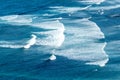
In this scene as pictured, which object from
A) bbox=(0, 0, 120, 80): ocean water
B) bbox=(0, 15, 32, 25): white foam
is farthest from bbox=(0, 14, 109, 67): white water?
bbox=(0, 15, 32, 25): white foam

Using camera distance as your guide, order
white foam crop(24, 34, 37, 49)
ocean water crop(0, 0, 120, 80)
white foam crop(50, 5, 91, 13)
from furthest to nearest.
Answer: white foam crop(50, 5, 91, 13), white foam crop(24, 34, 37, 49), ocean water crop(0, 0, 120, 80)

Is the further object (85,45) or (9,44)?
(9,44)

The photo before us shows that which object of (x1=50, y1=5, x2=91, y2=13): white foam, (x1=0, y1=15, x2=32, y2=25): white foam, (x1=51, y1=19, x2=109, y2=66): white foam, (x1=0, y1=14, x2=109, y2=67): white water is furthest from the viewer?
(x1=50, y1=5, x2=91, y2=13): white foam

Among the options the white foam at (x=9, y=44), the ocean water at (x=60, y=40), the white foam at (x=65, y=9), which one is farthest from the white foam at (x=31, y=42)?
the white foam at (x=65, y=9)

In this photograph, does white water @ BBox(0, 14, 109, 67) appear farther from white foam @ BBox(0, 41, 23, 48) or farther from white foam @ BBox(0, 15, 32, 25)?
white foam @ BBox(0, 15, 32, 25)

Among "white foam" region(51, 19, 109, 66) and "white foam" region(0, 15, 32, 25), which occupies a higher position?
"white foam" region(0, 15, 32, 25)

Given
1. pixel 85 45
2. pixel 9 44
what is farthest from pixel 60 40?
pixel 9 44

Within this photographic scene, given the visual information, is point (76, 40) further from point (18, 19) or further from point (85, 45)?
point (18, 19)

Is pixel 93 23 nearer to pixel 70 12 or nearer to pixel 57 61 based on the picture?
pixel 70 12

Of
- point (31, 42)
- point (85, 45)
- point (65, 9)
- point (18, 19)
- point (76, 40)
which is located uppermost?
point (65, 9)

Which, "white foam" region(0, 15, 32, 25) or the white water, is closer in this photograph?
the white water
